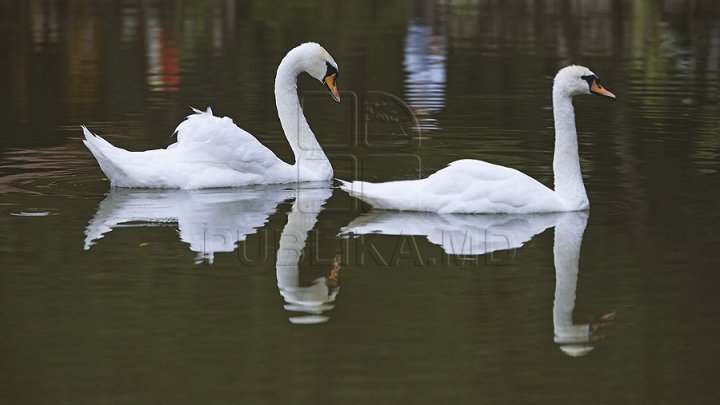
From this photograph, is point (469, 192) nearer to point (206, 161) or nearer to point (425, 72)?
point (206, 161)

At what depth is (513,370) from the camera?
7.14 metres

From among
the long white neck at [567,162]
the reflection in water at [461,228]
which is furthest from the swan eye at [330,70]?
the long white neck at [567,162]

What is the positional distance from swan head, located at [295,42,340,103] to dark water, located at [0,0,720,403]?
2.72ft

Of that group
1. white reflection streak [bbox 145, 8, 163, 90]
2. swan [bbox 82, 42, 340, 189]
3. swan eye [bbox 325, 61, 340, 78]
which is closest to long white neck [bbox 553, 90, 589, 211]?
swan [bbox 82, 42, 340, 189]

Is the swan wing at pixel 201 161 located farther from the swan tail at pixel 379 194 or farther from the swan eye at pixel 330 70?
the swan tail at pixel 379 194

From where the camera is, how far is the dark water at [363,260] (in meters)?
7.08

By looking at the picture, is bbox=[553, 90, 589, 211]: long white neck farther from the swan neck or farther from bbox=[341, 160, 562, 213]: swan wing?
the swan neck

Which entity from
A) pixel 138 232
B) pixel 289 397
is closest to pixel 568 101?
pixel 138 232

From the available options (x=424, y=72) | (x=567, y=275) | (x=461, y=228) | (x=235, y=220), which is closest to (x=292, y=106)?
(x=235, y=220)

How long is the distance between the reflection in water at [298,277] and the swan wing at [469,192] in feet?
1.76

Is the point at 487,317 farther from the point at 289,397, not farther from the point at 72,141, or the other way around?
the point at 72,141

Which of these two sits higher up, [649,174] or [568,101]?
[568,101]

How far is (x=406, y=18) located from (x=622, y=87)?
12.6 meters

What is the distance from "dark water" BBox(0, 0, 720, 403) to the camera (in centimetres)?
708
